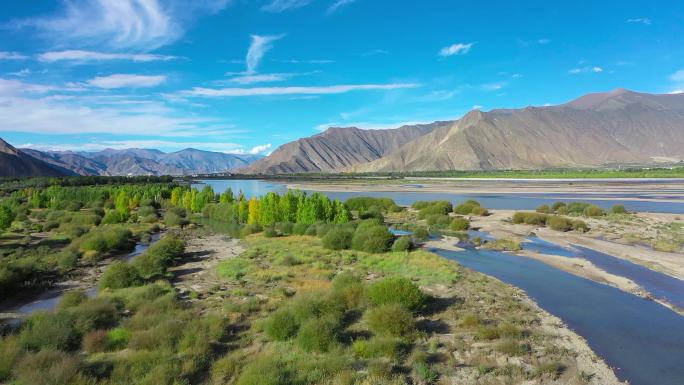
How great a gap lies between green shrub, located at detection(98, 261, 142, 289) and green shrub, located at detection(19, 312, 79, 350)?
8.93 meters

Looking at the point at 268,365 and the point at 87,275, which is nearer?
the point at 268,365

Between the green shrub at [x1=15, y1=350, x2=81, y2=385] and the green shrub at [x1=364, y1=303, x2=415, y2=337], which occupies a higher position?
the green shrub at [x1=15, y1=350, x2=81, y2=385]

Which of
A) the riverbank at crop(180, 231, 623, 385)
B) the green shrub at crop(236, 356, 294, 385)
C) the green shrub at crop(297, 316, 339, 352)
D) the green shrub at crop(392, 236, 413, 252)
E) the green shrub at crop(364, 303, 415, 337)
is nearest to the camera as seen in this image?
the green shrub at crop(236, 356, 294, 385)

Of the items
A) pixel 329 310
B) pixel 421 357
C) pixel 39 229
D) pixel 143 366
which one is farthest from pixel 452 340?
pixel 39 229

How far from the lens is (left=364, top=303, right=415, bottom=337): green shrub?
16.8 metres

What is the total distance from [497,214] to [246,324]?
55.3m

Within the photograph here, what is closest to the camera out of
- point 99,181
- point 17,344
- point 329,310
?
point 17,344

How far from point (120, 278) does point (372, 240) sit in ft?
64.6

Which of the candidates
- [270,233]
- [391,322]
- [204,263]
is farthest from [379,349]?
[270,233]

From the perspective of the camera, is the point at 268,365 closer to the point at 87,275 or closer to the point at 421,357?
the point at 421,357

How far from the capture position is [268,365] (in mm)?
13562

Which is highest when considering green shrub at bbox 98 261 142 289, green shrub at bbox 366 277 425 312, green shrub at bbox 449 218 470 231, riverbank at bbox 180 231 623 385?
green shrub at bbox 366 277 425 312

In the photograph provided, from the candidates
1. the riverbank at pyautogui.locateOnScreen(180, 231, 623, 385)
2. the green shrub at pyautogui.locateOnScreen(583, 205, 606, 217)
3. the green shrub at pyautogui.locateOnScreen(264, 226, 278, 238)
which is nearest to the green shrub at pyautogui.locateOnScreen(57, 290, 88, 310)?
the riverbank at pyautogui.locateOnScreen(180, 231, 623, 385)

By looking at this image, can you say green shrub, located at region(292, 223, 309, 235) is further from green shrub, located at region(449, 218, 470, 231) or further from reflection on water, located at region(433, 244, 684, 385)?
reflection on water, located at region(433, 244, 684, 385)
